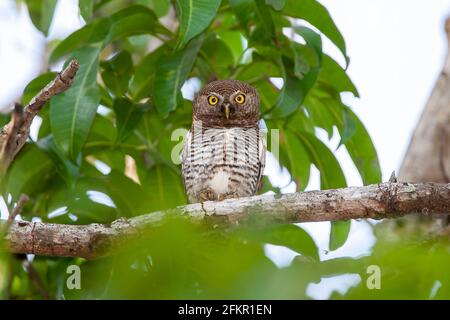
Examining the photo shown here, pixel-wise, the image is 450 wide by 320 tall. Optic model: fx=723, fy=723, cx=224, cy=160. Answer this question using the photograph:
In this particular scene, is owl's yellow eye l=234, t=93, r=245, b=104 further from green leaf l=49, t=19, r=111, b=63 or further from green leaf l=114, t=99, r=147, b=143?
green leaf l=49, t=19, r=111, b=63

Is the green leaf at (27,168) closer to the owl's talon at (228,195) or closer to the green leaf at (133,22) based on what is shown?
the green leaf at (133,22)

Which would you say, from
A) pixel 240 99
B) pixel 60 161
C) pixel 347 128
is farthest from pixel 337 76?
pixel 60 161

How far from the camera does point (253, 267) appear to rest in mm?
1231

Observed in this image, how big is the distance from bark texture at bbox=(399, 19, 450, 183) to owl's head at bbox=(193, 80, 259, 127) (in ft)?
5.14

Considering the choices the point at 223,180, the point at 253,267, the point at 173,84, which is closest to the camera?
the point at 253,267

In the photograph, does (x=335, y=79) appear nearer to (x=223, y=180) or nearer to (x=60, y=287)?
(x=223, y=180)

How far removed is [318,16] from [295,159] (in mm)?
1205

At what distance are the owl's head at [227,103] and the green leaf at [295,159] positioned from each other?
411 millimetres

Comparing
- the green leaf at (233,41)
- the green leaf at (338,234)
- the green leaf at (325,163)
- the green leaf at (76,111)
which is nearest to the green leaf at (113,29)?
the green leaf at (76,111)

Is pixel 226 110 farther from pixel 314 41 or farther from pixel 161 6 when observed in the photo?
pixel 161 6

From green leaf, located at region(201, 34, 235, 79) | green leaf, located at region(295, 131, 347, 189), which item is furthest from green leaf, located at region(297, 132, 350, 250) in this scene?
green leaf, located at region(201, 34, 235, 79)
